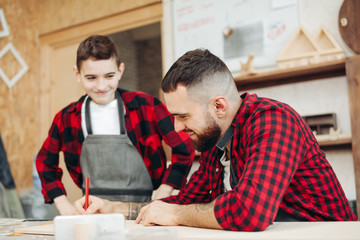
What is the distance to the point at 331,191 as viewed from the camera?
4.11 ft

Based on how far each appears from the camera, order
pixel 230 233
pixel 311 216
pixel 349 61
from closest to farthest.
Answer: pixel 230 233 → pixel 311 216 → pixel 349 61

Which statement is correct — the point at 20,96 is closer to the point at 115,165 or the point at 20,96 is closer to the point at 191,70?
the point at 115,165

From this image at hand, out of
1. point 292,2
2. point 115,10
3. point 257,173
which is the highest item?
point 115,10

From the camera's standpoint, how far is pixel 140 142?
1.92 m

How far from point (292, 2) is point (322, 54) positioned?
551mm

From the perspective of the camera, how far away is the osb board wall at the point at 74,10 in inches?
152

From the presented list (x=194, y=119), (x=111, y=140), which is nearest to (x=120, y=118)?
(x=111, y=140)

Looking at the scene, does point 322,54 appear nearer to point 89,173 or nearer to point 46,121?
point 89,173

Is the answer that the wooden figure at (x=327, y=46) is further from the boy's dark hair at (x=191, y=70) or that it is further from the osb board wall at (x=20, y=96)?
the osb board wall at (x=20, y=96)

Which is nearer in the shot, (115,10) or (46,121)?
(115,10)

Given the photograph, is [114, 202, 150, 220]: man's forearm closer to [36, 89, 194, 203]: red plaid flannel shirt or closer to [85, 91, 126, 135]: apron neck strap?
[36, 89, 194, 203]: red plaid flannel shirt

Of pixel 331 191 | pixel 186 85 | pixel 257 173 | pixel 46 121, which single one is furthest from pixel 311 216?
pixel 46 121

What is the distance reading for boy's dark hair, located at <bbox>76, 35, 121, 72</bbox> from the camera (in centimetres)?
182

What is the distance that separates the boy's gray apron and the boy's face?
105mm
